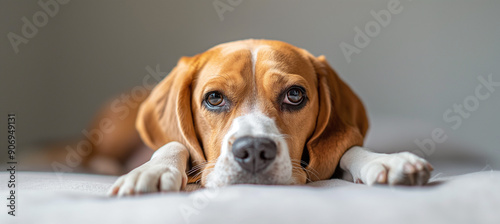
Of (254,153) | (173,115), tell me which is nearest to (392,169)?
(254,153)

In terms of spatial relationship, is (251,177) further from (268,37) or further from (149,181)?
(268,37)

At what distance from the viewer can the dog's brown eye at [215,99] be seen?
1855 millimetres

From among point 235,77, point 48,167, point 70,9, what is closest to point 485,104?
point 235,77

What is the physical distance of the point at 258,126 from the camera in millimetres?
1586

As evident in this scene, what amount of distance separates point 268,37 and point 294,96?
250 centimetres

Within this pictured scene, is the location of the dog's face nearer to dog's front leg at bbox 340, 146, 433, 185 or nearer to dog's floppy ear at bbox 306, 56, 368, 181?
dog's floppy ear at bbox 306, 56, 368, 181

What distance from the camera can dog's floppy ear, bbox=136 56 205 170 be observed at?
6.23 feet

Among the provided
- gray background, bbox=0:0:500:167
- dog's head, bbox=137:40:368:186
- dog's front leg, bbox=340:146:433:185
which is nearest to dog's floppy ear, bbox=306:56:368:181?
dog's head, bbox=137:40:368:186

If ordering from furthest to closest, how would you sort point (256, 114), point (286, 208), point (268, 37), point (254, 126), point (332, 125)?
point (268, 37)
point (332, 125)
point (256, 114)
point (254, 126)
point (286, 208)

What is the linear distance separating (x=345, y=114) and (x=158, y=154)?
96cm

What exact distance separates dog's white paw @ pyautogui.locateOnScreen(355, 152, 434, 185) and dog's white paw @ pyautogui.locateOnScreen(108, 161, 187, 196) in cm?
68

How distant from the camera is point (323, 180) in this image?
174 cm

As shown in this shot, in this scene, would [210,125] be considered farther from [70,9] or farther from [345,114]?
[70,9]

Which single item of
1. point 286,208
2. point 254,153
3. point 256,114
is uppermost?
point 256,114
